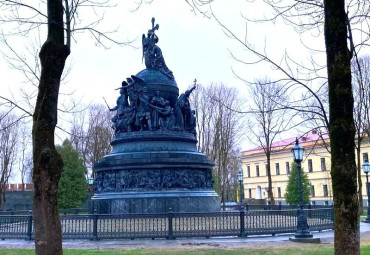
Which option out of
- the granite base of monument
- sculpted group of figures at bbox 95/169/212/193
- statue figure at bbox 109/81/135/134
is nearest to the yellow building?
statue figure at bbox 109/81/135/134

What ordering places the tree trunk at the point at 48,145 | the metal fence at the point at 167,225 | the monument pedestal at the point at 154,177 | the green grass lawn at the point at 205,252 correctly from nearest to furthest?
the tree trunk at the point at 48,145
the green grass lawn at the point at 205,252
the metal fence at the point at 167,225
the monument pedestal at the point at 154,177

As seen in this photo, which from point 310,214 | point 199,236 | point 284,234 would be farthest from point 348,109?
point 310,214

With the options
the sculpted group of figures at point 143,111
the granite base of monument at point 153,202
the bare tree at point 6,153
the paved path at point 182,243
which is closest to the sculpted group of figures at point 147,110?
the sculpted group of figures at point 143,111

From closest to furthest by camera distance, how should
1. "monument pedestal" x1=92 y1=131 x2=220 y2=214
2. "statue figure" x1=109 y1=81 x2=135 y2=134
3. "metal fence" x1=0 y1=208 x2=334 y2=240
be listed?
"metal fence" x1=0 y1=208 x2=334 y2=240 < "monument pedestal" x1=92 y1=131 x2=220 y2=214 < "statue figure" x1=109 y1=81 x2=135 y2=134

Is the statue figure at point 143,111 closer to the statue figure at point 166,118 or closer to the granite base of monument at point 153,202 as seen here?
the statue figure at point 166,118

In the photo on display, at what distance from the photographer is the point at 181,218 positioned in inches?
672

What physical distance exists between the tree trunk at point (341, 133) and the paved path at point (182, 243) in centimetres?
812

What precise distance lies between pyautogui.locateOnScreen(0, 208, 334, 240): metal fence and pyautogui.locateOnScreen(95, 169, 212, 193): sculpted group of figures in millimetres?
4551

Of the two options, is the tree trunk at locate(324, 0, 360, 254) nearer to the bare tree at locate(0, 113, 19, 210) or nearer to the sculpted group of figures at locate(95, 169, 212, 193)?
the sculpted group of figures at locate(95, 169, 212, 193)

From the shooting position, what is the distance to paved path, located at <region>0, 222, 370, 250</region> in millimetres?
14422

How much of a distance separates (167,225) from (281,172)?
6032cm

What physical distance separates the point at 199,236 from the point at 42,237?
33.7 feet

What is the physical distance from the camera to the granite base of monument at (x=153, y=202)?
21.3m

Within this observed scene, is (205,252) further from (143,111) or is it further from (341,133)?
(143,111)
